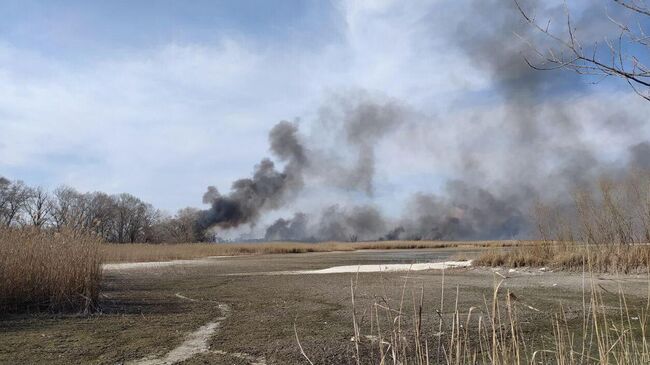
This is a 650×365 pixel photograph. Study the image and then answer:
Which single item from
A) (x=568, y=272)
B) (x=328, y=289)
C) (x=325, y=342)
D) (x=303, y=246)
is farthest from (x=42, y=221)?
(x=303, y=246)

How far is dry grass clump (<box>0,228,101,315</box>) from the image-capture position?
26.2ft

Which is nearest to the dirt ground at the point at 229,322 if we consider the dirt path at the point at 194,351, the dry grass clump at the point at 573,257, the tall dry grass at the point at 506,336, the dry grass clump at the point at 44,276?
the dirt path at the point at 194,351

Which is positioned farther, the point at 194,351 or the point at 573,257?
the point at 573,257

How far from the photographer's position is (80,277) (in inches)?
328

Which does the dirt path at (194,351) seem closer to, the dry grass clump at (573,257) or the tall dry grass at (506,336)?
the tall dry grass at (506,336)

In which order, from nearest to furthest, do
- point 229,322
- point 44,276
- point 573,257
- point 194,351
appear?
1. point 194,351
2. point 229,322
3. point 44,276
4. point 573,257

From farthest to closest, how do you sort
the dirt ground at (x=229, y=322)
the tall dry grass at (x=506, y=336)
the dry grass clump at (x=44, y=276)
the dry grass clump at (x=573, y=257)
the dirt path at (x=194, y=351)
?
the dry grass clump at (x=573, y=257) < the dry grass clump at (x=44, y=276) < the dirt ground at (x=229, y=322) < the dirt path at (x=194, y=351) < the tall dry grass at (x=506, y=336)


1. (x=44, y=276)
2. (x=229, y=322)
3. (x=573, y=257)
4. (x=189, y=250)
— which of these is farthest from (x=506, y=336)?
(x=189, y=250)

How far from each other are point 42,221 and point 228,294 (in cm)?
366

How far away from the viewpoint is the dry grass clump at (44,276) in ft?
26.2

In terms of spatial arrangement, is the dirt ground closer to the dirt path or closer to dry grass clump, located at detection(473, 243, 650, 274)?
the dirt path

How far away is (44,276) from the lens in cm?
827

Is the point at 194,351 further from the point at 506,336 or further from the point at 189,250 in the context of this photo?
the point at 189,250

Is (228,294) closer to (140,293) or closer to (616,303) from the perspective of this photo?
(140,293)
